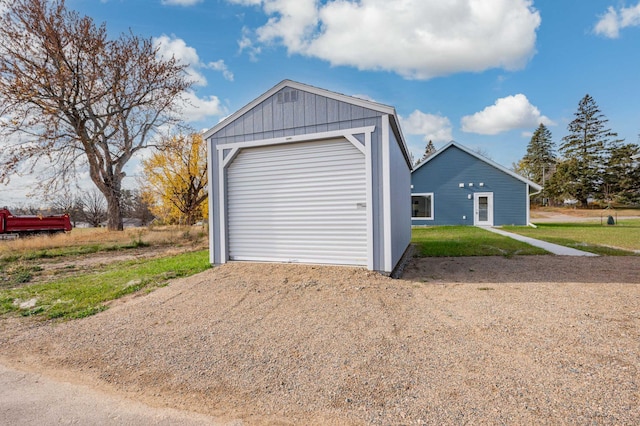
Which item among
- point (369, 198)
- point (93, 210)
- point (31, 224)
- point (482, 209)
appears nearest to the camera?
point (369, 198)

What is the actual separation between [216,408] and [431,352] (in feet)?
6.29

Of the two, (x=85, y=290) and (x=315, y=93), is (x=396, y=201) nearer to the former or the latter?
(x=315, y=93)

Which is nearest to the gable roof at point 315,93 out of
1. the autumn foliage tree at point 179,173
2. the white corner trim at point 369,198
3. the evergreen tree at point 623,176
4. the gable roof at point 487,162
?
the white corner trim at point 369,198

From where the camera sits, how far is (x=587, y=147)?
37.9 meters

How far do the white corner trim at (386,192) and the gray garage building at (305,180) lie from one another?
0.02 m

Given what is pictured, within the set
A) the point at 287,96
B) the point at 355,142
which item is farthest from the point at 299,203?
the point at 287,96

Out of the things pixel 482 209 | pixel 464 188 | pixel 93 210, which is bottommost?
pixel 482 209

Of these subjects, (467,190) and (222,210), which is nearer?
(222,210)

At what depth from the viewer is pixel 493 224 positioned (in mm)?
17672

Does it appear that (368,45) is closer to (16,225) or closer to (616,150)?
(16,225)

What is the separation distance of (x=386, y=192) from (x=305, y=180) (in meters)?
1.65

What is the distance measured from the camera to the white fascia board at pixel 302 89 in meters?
5.53

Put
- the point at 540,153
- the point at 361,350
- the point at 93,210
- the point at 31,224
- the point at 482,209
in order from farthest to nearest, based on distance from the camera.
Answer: the point at 540,153 → the point at 93,210 → the point at 482,209 → the point at 31,224 → the point at 361,350

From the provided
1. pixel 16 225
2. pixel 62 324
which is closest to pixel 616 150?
pixel 62 324
